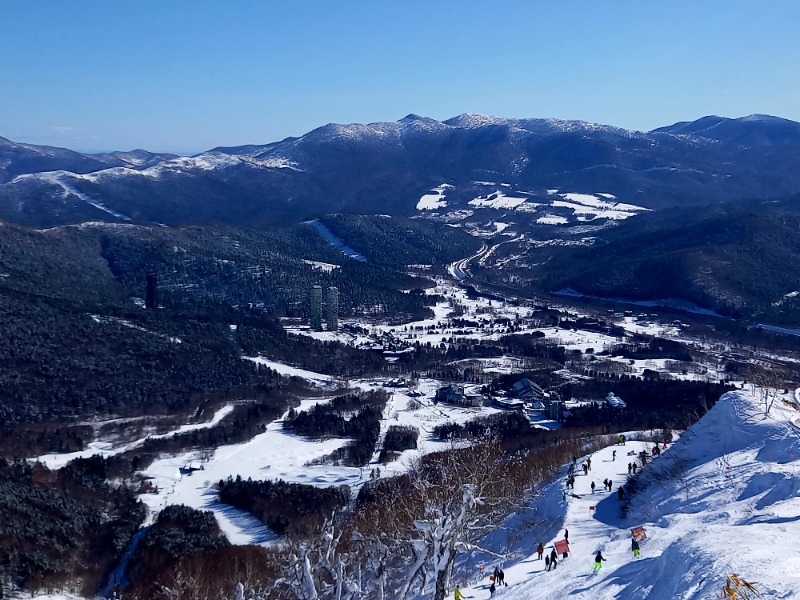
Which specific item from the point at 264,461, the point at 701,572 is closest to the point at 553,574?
the point at 701,572

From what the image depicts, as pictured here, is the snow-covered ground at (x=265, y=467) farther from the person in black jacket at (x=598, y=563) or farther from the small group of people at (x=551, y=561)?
the person in black jacket at (x=598, y=563)

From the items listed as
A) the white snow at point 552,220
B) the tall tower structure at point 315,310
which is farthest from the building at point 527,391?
the white snow at point 552,220

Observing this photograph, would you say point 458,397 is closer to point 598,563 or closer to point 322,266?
point 598,563

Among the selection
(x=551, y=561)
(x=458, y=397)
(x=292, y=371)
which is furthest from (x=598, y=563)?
(x=292, y=371)

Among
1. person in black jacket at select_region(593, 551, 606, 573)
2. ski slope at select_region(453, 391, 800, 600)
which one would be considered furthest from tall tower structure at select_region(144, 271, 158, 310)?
person in black jacket at select_region(593, 551, 606, 573)

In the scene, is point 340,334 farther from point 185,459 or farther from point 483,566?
point 483,566
